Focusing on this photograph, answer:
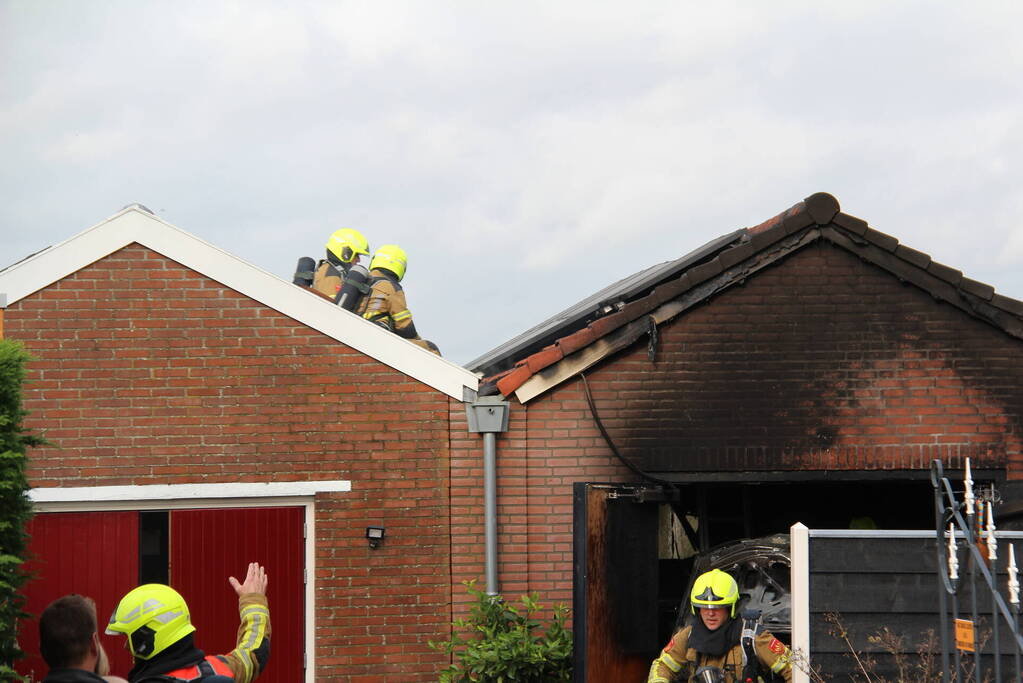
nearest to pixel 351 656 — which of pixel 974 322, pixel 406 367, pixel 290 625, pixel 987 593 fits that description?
pixel 290 625

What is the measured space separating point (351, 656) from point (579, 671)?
2.02 m

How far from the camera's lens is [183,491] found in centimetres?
980

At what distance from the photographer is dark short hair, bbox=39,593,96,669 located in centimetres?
418

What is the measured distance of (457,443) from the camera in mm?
10133

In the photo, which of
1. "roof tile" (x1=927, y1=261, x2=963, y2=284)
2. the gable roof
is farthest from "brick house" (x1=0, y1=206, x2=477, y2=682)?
"roof tile" (x1=927, y1=261, x2=963, y2=284)

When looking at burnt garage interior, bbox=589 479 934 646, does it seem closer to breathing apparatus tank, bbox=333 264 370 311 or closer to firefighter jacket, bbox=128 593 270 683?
breathing apparatus tank, bbox=333 264 370 311

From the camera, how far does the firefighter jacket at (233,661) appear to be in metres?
4.43

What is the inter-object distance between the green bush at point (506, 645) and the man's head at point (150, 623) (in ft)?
16.6

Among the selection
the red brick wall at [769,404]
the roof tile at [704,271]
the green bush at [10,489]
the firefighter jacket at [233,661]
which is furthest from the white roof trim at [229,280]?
the firefighter jacket at [233,661]

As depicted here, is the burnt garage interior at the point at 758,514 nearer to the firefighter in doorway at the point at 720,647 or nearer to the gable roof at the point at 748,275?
the gable roof at the point at 748,275

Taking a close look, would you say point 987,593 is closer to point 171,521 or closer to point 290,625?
point 290,625

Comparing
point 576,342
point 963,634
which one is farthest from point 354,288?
point 963,634

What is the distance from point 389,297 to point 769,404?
13.0 ft

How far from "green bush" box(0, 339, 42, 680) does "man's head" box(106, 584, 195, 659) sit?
7.14 feet
